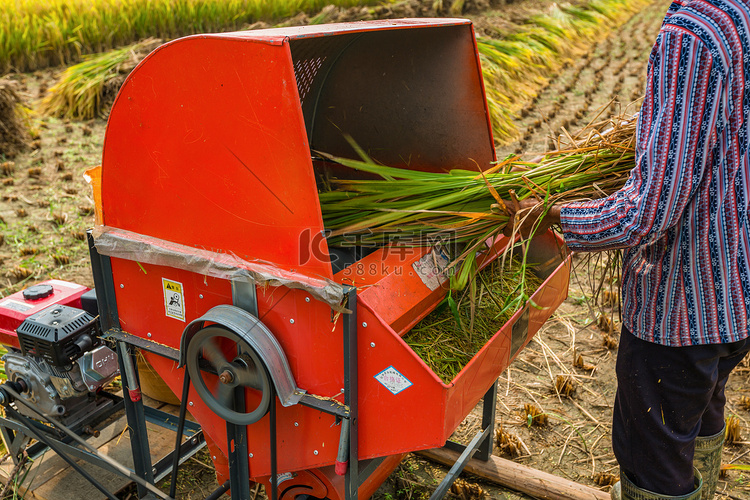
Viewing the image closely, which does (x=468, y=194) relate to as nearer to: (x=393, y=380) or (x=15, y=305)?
(x=393, y=380)

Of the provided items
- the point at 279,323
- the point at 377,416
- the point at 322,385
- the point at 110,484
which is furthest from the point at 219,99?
the point at 110,484

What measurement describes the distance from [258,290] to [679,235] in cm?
120

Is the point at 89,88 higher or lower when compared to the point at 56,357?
higher

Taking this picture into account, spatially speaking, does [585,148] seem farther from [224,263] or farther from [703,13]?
[224,263]

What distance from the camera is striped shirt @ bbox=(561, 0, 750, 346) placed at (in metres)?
1.43

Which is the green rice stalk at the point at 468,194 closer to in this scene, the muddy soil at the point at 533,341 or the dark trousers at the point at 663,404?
the muddy soil at the point at 533,341

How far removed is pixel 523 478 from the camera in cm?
272

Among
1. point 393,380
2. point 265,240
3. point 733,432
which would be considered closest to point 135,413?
point 265,240

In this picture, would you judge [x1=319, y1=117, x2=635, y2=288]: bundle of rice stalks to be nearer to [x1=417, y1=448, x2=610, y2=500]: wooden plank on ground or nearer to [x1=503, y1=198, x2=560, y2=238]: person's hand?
[x1=503, y1=198, x2=560, y2=238]: person's hand

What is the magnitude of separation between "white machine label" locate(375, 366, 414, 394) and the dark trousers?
2.52ft

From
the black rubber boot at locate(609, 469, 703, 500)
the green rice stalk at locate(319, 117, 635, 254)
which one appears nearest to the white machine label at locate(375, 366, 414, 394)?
the green rice stalk at locate(319, 117, 635, 254)

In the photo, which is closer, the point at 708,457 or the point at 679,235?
the point at 679,235

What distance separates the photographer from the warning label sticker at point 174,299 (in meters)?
1.98

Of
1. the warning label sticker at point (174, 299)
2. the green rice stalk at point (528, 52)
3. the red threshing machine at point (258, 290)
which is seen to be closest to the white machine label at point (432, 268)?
the red threshing machine at point (258, 290)
